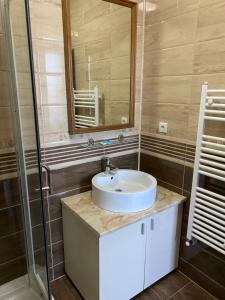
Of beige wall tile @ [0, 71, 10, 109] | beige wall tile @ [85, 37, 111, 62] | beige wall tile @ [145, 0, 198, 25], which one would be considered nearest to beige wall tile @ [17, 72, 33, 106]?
beige wall tile @ [0, 71, 10, 109]

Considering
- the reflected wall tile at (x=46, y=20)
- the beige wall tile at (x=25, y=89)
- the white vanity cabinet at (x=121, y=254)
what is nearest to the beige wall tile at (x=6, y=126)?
the beige wall tile at (x=25, y=89)

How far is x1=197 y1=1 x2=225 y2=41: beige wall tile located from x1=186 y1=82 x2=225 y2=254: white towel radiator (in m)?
0.31

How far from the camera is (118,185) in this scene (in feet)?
6.15

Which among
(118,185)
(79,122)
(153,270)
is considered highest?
(79,122)

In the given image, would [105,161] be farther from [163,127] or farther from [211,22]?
[211,22]

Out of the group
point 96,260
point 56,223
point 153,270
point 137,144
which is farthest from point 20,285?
point 137,144

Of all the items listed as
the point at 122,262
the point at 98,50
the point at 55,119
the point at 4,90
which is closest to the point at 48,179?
the point at 55,119

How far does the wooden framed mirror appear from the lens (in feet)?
5.13

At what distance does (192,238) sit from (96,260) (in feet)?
2.48

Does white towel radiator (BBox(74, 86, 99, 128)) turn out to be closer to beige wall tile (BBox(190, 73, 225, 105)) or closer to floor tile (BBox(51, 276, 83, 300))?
beige wall tile (BBox(190, 73, 225, 105))

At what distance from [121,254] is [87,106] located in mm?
1048

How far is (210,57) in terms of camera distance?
1.47 metres

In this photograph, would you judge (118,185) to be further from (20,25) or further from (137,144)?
(20,25)

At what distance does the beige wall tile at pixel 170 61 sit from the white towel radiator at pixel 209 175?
27 cm
